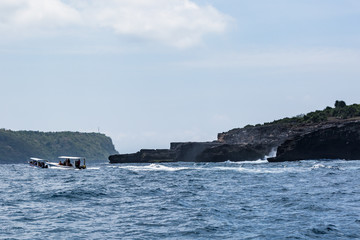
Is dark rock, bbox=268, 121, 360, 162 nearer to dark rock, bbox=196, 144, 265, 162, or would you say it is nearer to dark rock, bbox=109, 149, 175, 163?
dark rock, bbox=196, 144, 265, 162

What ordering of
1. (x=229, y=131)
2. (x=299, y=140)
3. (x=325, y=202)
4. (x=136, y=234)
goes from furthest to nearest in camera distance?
(x=229, y=131) → (x=299, y=140) → (x=325, y=202) → (x=136, y=234)

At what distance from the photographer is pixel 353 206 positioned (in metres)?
30.8

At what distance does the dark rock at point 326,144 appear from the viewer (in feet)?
399

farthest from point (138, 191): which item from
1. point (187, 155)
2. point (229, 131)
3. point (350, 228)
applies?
point (229, 131)

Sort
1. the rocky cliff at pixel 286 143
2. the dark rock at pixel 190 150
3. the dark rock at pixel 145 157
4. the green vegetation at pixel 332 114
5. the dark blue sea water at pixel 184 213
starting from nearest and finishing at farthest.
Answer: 1. the dark blue sea water at pixel 184 213
2. the rocky cliff at pixel 286 143
3. the green vegetation at pixel 332 114
4. the dark rock at pixel 190 150
5. the dark rock at pixel 145 157

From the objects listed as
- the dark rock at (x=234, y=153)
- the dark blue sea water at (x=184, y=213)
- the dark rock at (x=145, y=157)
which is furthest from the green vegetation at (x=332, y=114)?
the dark blue sea water at (x=184, y=213)

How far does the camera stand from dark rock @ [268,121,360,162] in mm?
121500

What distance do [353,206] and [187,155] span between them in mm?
127910

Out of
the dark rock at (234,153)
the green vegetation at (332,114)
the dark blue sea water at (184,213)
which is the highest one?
the green vegetation at (332,114)

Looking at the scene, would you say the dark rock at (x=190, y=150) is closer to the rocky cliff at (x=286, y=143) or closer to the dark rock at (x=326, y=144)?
the rocky cliff at (x=286, y=143)

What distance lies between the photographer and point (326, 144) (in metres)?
123

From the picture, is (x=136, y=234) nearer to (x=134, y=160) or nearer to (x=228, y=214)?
(x=228, y=214)

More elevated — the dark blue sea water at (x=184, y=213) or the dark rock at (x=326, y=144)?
the dark rock at (x=326, y=144)

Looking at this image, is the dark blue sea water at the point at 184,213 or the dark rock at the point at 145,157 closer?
the dark blue sea water at the point at 184,213
